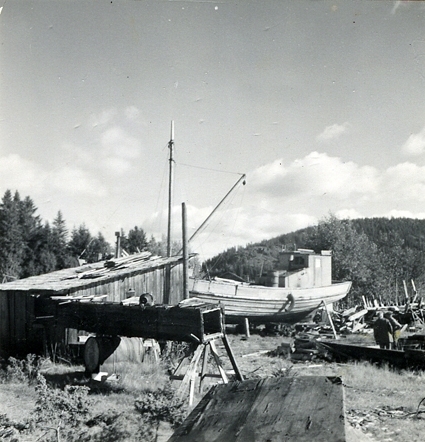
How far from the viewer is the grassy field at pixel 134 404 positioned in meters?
7.34

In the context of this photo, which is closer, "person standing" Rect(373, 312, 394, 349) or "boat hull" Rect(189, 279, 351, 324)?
"person standing" Rect(373, 312, 394, 349)

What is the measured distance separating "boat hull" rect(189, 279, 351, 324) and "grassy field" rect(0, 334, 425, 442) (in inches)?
335

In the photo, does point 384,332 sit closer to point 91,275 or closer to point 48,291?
point 91,275

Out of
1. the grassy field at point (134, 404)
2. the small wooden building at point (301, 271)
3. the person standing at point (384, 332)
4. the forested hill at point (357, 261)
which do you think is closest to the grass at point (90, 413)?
the grassy field at point (134, 404)

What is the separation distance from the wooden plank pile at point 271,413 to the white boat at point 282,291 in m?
18.5

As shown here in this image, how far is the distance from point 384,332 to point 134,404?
10.0 m

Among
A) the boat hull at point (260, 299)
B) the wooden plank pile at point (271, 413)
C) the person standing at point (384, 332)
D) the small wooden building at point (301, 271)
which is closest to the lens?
the wooden plank pile at point (271, 413)

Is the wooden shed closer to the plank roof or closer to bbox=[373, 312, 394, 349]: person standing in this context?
the plank roof

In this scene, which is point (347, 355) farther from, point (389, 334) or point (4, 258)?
point (4, 258)

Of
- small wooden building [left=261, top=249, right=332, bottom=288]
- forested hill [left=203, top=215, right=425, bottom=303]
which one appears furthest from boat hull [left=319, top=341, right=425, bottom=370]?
forested hill [left=203, top=215, right=425, bottom=303]

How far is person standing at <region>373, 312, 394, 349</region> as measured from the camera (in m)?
15.0

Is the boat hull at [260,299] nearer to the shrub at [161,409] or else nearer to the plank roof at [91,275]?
the plank roof at [91,275]

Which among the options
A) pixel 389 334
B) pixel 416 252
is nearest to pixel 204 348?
pixel 389 334

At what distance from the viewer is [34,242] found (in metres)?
44.6
